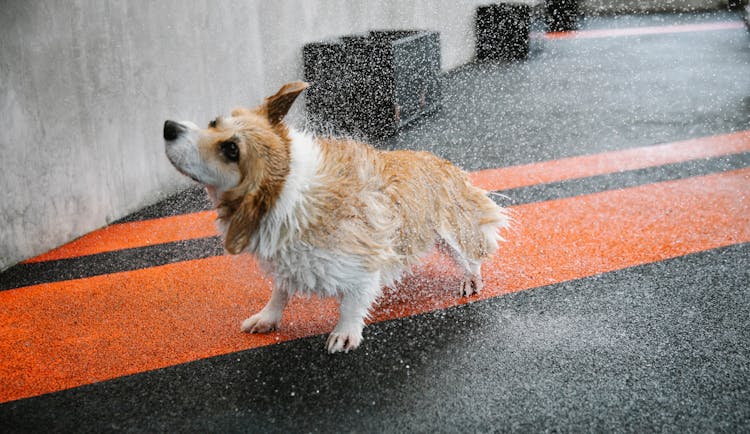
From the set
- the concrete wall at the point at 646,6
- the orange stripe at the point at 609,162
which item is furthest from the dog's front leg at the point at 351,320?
the concrete wall at the point at 646,6

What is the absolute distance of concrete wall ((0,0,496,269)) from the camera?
343 cm

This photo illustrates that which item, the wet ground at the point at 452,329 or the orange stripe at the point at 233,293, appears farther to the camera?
the orange stripe at the point at 233,293

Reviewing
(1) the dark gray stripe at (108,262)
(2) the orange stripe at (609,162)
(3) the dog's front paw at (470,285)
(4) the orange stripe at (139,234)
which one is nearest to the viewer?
(3) the dog's front paw at (470,285)

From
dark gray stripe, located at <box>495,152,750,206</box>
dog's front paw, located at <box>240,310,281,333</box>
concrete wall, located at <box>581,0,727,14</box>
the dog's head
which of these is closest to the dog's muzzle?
the dog's head

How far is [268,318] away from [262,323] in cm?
3

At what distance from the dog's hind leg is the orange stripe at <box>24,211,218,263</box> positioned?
1.46m

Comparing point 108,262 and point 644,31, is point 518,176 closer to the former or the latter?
point 108,262

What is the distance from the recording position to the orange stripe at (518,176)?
149 inches

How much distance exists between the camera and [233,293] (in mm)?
3137

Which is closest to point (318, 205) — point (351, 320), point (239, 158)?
point (239, 158)

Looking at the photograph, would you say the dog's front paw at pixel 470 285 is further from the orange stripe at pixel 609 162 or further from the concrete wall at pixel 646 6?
the concrete wall at pixel 646 6

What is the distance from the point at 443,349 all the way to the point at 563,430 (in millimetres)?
604

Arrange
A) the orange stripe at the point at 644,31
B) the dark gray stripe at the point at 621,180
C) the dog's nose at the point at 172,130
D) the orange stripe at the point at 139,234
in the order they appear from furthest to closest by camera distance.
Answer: the orange stripe at the point at 644,31, the dark gray stripe at the point at 621,180, the orange stripe at the point at 139,234, the dog's nose at the point at 172,130

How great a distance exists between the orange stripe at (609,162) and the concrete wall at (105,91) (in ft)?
6.01
